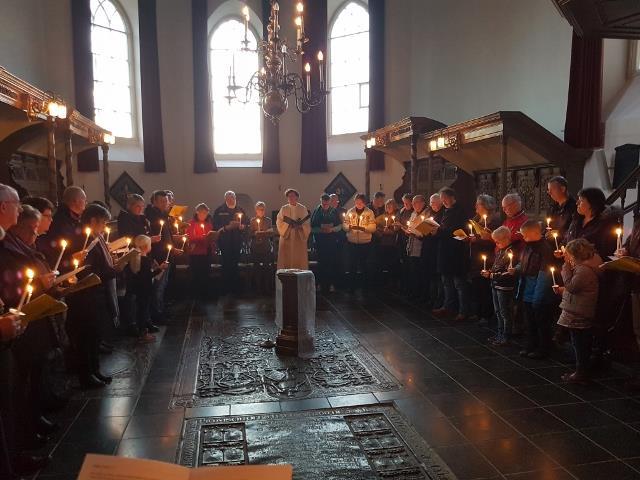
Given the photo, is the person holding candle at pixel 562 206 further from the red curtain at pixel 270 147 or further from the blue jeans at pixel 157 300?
the red curtain at pixel 270 147

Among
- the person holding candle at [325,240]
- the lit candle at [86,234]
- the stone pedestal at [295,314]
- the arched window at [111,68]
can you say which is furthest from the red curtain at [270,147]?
the lit candle at [86,234]

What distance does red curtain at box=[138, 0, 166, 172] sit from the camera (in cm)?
1332

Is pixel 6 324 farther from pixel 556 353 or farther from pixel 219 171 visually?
pixel 219 171

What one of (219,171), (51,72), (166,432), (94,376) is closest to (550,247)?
(166,432)

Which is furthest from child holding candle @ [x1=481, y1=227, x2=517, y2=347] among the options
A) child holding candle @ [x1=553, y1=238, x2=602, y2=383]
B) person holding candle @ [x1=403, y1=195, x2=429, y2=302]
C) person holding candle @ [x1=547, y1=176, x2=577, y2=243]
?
person holding candle @ [x1=403, y1=195, x2=429, y2=302]

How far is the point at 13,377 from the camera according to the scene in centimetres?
325

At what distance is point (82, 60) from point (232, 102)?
395 centimetres

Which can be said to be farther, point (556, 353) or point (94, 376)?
point (556, 353)

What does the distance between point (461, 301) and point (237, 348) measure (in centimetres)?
321

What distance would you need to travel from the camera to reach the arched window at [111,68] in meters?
13.4

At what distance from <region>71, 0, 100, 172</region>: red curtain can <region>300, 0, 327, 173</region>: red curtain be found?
4.94 metres

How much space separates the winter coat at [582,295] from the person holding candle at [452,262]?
2.53 metres

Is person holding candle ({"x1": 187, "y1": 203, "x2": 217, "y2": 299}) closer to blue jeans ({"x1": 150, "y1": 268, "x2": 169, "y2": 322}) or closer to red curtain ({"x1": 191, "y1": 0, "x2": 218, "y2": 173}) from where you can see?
blue jeans ({"x1": 150, "y1": 268, "x2": 169, "y2": 322})

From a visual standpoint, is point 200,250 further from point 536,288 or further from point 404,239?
point 536,288
